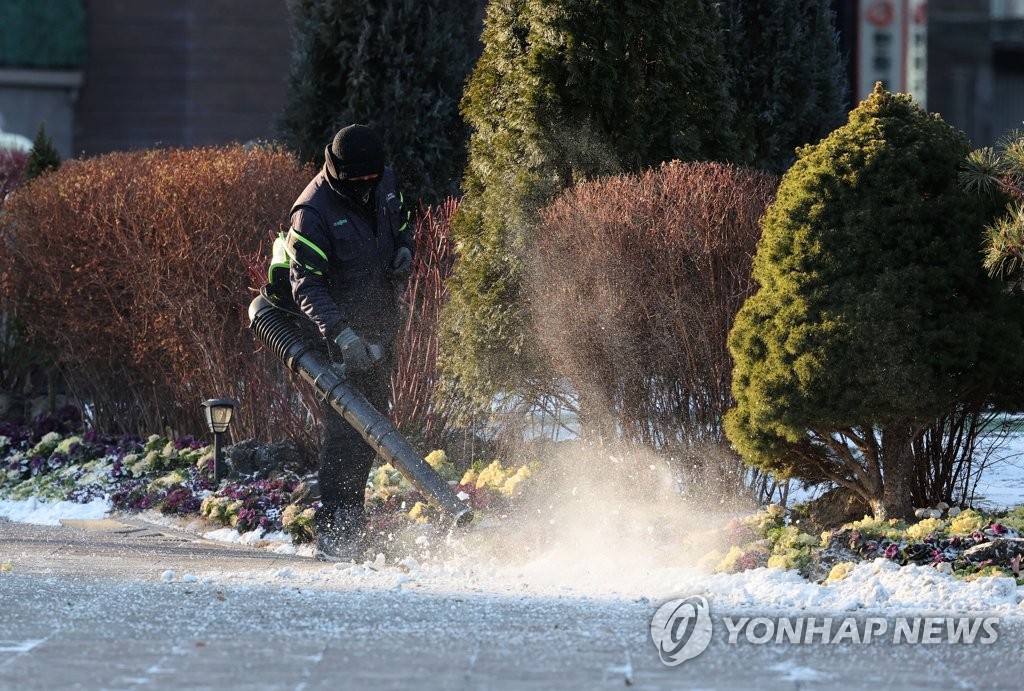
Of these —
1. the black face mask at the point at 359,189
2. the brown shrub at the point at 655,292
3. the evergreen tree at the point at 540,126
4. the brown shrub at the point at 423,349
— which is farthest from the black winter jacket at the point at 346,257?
the brown shrub at the point at 423,349

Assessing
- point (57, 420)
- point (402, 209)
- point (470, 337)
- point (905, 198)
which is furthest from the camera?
point (57, 420)

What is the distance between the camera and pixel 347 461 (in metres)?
7.75

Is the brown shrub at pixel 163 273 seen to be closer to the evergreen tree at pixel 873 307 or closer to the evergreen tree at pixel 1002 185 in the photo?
the evergreen tree at pixel 873 307

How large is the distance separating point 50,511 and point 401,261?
3.41 meters

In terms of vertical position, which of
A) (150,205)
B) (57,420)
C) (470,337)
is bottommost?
(57,420)

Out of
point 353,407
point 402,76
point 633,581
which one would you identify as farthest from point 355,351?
point 402,76

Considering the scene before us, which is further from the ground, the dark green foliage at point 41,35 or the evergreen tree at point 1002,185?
the dark green foliage at point 41,35

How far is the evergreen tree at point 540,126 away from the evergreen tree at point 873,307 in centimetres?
199

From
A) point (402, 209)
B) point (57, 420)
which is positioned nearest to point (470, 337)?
point (402, 209)

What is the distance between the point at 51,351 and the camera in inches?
471

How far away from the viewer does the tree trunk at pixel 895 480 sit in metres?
6.95

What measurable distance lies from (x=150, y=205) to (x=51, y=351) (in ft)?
7.05

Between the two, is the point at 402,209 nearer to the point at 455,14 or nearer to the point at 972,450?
the point at 972,450

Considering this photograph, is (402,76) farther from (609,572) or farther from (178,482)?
(609,572)
